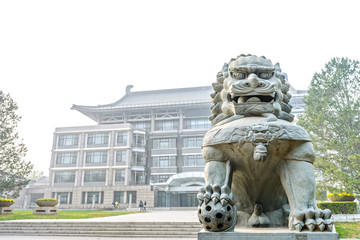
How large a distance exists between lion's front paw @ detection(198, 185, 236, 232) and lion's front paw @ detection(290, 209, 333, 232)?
0.49 metres

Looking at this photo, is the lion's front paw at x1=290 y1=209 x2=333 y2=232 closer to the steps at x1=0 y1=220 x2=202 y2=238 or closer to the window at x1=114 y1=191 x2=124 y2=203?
the steps at x1=0 y1=220 x2=202 y2=238

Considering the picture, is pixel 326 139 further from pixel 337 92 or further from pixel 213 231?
pixel 213 231

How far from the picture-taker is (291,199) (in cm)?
229

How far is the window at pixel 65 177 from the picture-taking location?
34.1m

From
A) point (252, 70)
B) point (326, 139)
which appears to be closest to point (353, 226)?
point (326, 139)

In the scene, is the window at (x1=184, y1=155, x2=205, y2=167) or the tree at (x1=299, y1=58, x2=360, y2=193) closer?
the tree at (x1=299, y1=58, x2=360, y2=193)

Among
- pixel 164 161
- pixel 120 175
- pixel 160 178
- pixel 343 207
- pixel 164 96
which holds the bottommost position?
pixel 343 207

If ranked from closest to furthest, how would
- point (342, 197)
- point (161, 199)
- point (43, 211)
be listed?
1. point (342, 197)
2. point (43, 211)
3. point (161, 199)

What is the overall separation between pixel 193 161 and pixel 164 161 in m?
3.70

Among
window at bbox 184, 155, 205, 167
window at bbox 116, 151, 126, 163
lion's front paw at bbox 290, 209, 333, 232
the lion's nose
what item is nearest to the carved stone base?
window at bbox 116, 151, 126, 163

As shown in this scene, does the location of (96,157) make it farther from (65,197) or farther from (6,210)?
(6,210)

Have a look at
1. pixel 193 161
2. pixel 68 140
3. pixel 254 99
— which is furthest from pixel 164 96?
pixel 254 99

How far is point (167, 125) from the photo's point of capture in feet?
123

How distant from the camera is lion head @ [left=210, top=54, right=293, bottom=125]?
8.42 feet
